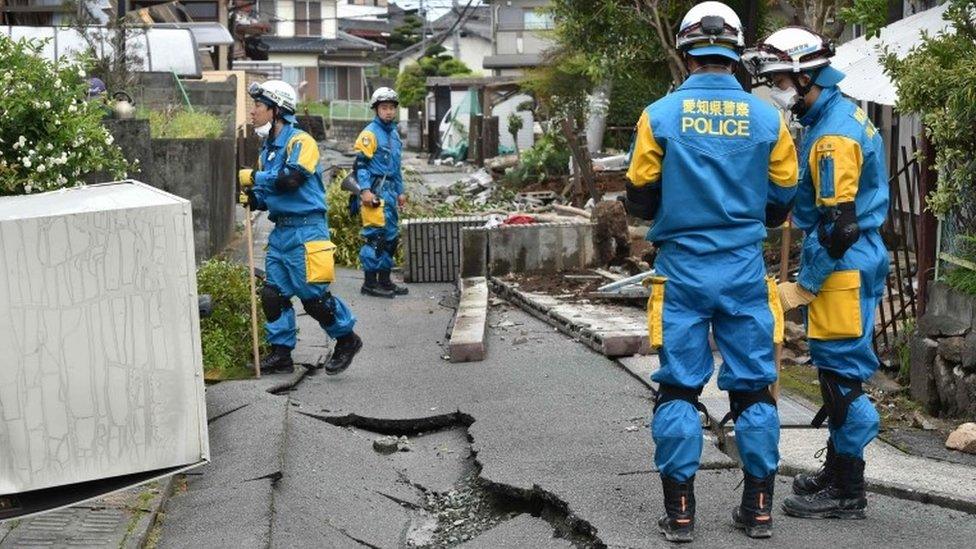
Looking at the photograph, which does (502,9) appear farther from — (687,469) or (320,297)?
(687,469)

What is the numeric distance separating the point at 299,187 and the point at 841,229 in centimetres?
485

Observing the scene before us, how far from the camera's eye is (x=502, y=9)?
60000mm

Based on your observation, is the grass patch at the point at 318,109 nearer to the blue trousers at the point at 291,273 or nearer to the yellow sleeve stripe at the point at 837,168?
the blue trousers at the point at 291,273

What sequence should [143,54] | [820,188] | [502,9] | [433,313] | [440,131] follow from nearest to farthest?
[820,188] → [433,313] → [143,54] → [440,131] → [502,9]

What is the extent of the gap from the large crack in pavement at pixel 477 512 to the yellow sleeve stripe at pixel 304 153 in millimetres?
2723

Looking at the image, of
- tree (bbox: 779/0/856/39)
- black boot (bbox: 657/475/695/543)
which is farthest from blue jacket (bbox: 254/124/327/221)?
tree (bbox: 779/0/856/39)

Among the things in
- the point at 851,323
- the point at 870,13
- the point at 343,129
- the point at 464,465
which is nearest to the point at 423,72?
the point at 343,129

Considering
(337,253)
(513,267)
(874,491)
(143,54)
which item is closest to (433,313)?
(513,267)

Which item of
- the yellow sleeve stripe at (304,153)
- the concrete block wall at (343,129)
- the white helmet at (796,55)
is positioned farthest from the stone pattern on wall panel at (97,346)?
the concrete block wall at (343,129)

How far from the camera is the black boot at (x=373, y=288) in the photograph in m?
15.2

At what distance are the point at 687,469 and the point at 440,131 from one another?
45.4m

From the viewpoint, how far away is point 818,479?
646cm

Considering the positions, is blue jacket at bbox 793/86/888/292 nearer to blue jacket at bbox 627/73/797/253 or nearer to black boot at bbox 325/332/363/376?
blue jacket at bbox 627/73/797/253

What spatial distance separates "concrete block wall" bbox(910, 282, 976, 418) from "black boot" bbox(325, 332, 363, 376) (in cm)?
389
